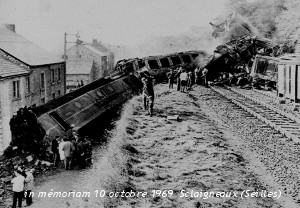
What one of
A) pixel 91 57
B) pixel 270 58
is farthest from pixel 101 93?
pixel 91 57

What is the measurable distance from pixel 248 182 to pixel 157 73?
18346mm

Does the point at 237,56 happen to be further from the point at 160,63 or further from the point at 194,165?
the point at 194,165

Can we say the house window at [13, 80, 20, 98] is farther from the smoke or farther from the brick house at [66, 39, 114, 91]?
the smoke

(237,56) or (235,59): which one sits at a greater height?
(237,56)

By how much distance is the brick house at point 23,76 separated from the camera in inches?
782

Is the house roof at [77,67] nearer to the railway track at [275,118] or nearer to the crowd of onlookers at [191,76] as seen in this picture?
the crowd of onlookers at [191,76]

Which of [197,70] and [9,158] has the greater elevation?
[197,70]

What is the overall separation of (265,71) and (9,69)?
17300mm

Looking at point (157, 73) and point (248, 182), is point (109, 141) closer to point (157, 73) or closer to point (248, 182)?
point (248, 182)

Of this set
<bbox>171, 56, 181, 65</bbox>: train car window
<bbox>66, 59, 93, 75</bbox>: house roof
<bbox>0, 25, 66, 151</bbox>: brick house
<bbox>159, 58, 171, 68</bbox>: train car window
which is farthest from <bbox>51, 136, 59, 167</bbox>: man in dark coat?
<bbox>66, 59, 93, 75</bbox>: house roof

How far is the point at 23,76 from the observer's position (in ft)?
75.7

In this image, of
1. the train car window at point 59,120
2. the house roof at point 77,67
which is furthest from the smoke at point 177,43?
the train car window at point 59,120

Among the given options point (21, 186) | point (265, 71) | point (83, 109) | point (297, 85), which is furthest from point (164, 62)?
point (21, 186)

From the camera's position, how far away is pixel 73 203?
713 cm
